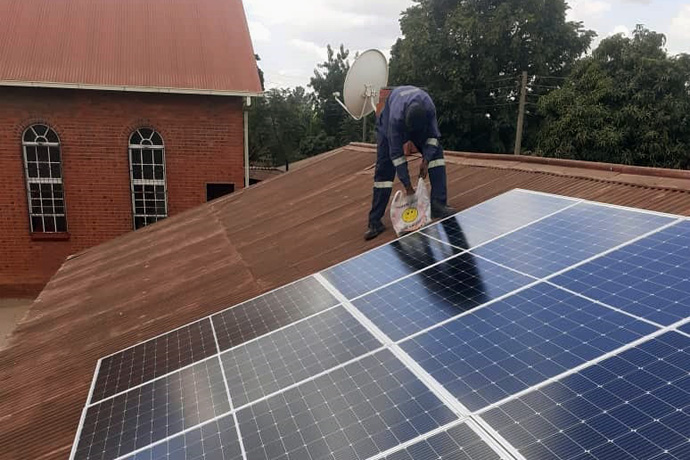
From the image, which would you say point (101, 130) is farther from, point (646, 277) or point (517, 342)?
point (646, 277)

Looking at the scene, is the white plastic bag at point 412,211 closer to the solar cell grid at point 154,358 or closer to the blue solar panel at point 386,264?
the blue solar panel at point 386,264

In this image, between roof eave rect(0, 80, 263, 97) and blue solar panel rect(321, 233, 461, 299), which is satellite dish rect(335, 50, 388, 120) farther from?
roof eave rect(0, 80, 263, 97)

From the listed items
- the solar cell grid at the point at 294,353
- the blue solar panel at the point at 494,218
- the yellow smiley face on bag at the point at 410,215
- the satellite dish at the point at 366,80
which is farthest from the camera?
the satellite dish at the point at 366,80

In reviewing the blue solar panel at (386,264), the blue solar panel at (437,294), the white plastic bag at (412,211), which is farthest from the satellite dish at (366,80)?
the blue solar panel at (437,294)

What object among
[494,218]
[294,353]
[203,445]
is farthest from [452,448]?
[494,218]

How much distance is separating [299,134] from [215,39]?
29.9 meters

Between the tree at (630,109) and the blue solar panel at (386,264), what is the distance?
2202 centimetres

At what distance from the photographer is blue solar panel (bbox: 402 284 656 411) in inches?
134

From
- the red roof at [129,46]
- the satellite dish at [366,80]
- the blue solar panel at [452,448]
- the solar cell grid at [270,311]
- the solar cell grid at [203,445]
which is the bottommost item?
the solar cell grid at [203,445]

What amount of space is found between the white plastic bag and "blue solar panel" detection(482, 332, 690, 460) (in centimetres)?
394

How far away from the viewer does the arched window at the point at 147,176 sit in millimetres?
20250

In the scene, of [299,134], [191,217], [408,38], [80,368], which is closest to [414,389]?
[80,368]

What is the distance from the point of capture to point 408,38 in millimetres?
33375

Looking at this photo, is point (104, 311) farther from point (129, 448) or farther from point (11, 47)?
point (11, 47)
